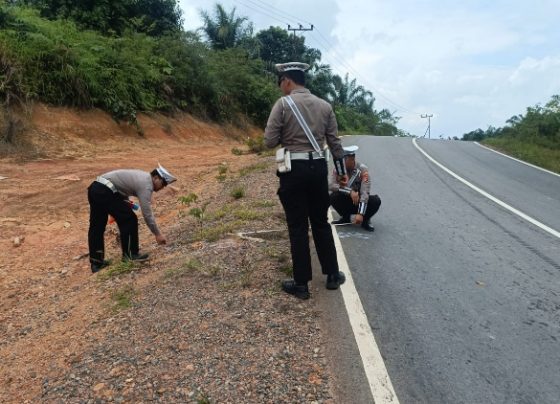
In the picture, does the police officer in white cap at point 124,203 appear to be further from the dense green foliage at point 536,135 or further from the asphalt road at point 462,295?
the dense green foliage at point 536,135

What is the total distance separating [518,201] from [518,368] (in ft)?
21.7

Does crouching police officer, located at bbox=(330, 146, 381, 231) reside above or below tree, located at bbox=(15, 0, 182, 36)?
below

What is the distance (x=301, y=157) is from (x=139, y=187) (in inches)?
92.2

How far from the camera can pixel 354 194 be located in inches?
263

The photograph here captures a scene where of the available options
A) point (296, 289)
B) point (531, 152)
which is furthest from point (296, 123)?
point (531, 152)

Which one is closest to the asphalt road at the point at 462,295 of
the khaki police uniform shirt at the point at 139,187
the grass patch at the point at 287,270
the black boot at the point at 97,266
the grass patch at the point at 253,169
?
the grass patch at the point at 287,270

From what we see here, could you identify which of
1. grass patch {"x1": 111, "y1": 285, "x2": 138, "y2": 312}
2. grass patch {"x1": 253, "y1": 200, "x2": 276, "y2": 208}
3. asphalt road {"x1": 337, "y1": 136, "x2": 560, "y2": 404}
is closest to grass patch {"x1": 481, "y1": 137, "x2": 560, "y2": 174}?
asphalt road {"x1": 337, "y1": 136, "x2": 560, "y2": 404}

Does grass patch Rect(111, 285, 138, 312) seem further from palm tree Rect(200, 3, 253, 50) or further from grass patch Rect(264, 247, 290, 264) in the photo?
palm tree Rect(200, 3, 253, 50)

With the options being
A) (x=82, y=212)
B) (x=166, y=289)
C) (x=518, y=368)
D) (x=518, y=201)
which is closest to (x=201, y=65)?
(x=82, y=212)

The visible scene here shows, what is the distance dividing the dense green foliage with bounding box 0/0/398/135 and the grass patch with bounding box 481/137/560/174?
1150cm

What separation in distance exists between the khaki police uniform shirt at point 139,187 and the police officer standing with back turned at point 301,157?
6.51ft

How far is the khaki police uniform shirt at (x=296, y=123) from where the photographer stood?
14.0 feet

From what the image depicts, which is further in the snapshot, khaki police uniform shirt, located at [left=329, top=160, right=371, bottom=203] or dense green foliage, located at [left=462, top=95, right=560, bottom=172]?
dense green foliage, located at [left=462, top=95, right=560, bottom=172]

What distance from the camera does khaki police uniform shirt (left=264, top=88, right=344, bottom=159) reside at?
4270mm
